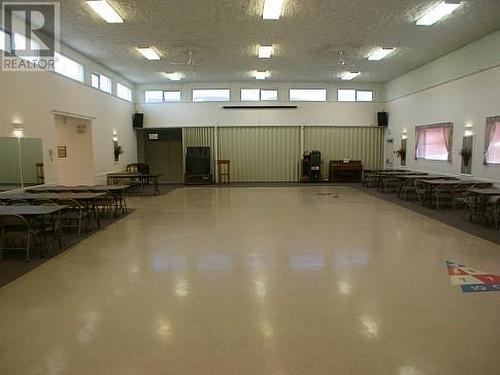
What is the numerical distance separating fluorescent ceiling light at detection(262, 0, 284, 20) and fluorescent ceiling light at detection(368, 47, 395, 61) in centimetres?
401

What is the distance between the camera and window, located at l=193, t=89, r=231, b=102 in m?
15.8

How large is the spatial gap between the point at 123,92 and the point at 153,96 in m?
1.60

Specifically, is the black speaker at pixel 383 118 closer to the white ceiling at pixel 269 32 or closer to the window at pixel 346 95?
the window at pixel 346 95

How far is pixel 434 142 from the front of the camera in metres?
11.4

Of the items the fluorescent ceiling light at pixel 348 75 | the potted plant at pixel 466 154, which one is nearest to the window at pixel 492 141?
the potted plant at pixel 466 154

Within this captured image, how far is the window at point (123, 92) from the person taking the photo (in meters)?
14.0

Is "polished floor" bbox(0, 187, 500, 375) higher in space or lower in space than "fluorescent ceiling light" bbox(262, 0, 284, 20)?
lower

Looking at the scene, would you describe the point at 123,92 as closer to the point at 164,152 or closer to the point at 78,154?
the point at 164,152

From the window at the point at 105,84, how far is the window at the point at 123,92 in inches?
29.1

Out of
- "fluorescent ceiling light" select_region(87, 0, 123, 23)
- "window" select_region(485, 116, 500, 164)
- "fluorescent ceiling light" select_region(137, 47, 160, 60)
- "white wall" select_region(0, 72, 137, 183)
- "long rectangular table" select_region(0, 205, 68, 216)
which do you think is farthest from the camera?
"fluorescent ceiling light" select_region(137, 47, 160, 60)

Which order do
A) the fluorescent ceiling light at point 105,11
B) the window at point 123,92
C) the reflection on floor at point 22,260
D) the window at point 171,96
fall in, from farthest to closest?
the window at point 171,96
the window at point 123,92
the fluorescent ceiling light at point 105,11
the reflection on floor at point 22,260

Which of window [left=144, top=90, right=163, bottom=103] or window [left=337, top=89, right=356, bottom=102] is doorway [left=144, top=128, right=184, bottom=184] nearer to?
window [left=144, top=90, right=163, bottom=103]

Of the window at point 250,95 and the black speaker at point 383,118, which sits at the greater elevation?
the window at point 250,95
